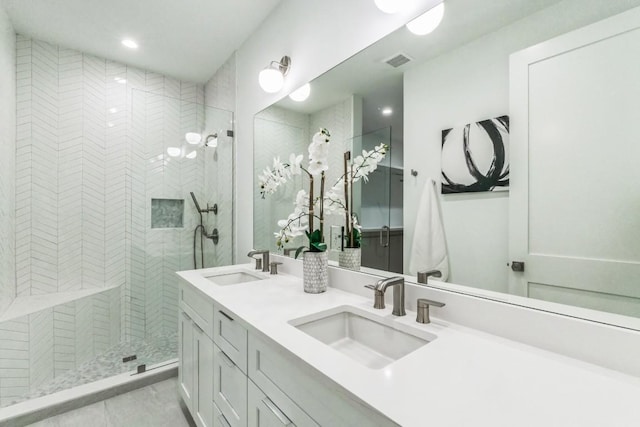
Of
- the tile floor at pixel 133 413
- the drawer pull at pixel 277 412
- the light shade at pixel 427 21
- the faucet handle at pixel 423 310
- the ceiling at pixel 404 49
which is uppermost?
the light shade at pixel 427 21

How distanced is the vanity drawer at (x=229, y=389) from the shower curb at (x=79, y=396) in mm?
1150

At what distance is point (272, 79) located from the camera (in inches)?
72.1

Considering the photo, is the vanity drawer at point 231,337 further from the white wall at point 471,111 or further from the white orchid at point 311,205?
the white wall at point 471,111

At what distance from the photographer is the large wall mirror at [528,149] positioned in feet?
2.22

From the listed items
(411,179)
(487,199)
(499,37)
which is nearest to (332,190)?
(411,179)

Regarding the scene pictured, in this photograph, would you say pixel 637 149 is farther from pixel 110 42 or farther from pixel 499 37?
pixel 110 42

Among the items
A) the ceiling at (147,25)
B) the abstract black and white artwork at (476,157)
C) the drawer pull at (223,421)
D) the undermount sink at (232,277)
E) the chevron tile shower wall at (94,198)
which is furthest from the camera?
the chevron tile shower wall at (94,198)

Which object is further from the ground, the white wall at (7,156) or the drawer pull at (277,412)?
the white wall at (7,156)

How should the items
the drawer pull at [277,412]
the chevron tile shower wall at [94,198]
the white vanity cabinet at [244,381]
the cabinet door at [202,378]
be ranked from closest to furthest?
the white vanity cabinet at [244,381], the drawer pull at [277,412], the cabinet door at [202,378], the chevron tile shower wall at [94,198]

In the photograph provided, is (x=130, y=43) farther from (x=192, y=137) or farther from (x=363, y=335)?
(x=363, y=335)

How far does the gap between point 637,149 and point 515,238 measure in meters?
0.33

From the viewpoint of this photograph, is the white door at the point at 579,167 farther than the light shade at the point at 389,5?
No

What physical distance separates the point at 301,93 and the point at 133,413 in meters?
2.19

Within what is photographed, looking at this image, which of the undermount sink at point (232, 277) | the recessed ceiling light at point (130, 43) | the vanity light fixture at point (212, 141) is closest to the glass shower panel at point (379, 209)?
the undermount sink at point (232, 277)
